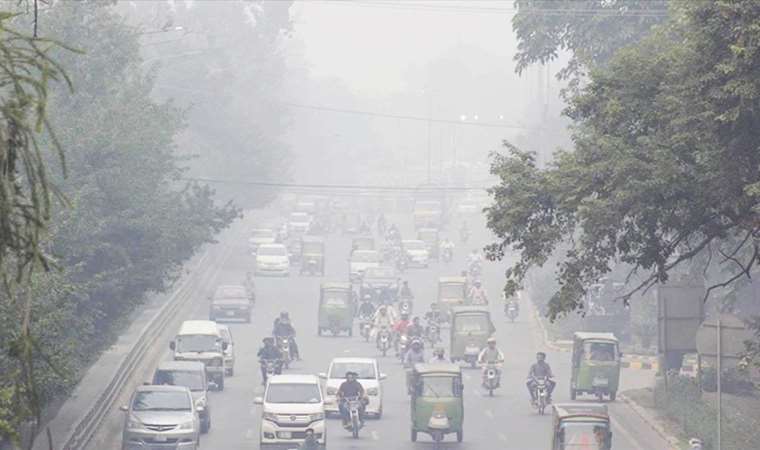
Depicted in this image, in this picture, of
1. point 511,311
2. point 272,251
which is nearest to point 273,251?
point 272,251

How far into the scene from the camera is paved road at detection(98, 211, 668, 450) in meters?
36.9

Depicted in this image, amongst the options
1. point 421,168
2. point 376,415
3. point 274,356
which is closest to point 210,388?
point 274,356

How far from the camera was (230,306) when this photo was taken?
64625mm

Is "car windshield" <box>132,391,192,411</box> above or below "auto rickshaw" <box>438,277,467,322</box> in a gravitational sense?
below

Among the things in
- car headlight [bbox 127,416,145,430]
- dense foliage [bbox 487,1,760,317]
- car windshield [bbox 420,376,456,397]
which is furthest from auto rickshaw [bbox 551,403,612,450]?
car headlight [bbox 127,416,145,430]

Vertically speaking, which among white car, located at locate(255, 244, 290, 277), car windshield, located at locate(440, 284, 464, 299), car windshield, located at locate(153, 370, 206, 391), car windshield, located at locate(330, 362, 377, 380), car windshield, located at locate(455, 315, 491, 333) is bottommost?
car windshield, located at locate(153, 370, 206, 391)

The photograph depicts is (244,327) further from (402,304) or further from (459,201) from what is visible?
(459,201)

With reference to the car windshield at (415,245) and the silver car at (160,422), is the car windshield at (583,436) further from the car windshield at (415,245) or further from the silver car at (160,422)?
the car windshield at (415,245)

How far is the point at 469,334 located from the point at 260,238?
44.3 metres

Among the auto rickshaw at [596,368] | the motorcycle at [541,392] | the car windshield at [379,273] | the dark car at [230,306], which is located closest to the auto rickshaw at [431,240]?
the car windshield at [379,273]

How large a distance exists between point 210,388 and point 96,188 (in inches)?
389

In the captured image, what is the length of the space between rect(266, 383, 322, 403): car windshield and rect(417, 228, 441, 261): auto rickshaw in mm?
57134

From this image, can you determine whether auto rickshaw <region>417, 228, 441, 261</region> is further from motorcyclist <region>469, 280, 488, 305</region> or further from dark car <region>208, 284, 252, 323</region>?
dark car <region>208, 284, 252, 323</region>

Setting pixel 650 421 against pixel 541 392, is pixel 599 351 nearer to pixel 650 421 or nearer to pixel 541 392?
pixel 541 392
